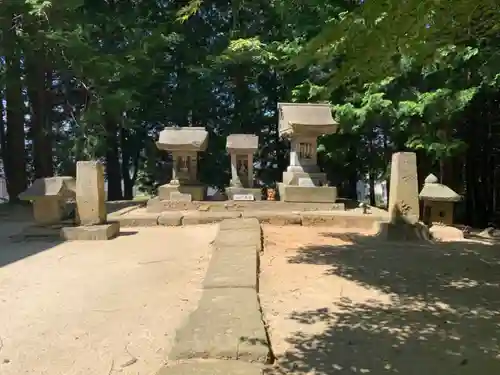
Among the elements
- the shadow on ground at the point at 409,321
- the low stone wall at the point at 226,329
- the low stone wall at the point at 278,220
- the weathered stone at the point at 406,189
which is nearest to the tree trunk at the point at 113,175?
the low stone wall at the point at 278,220

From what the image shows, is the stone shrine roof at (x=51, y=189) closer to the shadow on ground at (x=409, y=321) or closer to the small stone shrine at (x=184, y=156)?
the shadow on ground at (x=409, y=321)

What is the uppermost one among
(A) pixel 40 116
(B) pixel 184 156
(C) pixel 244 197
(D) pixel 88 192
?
(A) pixel 40 116

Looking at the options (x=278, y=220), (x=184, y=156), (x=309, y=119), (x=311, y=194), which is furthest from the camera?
(x=184, y=156)

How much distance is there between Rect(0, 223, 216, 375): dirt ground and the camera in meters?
3.27

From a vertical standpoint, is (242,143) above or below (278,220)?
above

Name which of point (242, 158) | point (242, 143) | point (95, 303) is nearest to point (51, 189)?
point (95, 303)

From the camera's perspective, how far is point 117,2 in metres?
19.8

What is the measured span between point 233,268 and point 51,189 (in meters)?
5.22

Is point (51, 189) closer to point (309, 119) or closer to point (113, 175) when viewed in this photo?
point (309, 119)

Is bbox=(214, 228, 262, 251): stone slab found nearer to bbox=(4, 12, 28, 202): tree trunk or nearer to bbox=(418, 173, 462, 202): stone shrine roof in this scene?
bbox=(418, 173, 462, 202): stone shrine roof

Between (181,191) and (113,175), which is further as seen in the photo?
(113,175)

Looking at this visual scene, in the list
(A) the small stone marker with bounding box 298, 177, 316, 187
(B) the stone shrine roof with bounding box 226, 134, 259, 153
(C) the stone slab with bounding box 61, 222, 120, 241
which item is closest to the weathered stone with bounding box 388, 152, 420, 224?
(C) the stone slab with bounding box 61, 222, 120, 241

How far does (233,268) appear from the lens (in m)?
5.20

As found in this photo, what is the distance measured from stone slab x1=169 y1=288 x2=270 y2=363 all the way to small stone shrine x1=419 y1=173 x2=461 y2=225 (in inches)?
280
